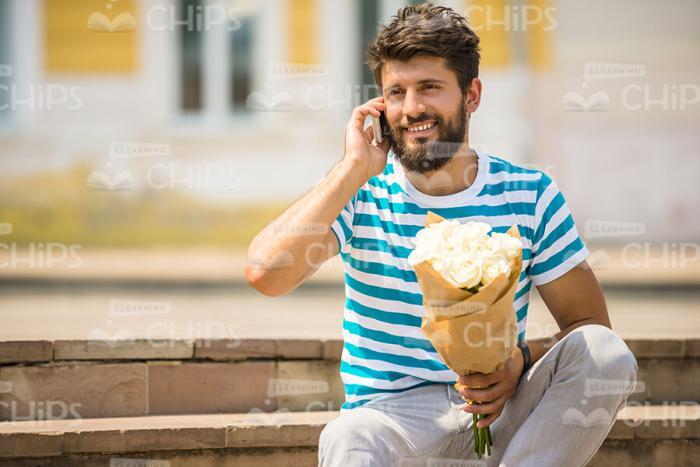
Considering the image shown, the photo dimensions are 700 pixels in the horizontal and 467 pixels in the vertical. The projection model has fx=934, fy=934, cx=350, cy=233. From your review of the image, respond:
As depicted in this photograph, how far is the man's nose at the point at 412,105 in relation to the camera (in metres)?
2.85

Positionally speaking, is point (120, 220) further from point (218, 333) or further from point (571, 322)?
point (571, 322)

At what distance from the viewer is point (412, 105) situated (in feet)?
9.33

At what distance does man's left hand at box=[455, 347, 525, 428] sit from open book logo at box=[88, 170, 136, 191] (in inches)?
299

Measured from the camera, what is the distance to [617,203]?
982 cm

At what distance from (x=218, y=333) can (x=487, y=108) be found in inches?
233

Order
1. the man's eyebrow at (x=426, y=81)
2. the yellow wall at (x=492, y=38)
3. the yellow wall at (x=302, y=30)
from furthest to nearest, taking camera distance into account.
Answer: the yellow wall at (x=302, y=30) → the yellow wall at (x=492, y=38) → the man's eyebrow at (x=426, y=81)

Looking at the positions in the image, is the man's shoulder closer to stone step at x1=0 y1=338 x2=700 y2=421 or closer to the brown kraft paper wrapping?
the brown kraft paper wrapping

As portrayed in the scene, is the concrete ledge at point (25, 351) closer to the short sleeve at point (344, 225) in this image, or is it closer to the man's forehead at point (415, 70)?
the short sleeve at point (344, 225)

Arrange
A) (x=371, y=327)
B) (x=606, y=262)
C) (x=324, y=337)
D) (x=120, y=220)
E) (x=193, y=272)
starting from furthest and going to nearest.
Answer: (x=120, y=220) → (x=606, y=262) → (x=193, y=272) → (x=324, y=337) → (x=371, y=327)

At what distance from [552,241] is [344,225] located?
0.62 meters

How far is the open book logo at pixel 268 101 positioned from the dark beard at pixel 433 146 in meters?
6.47

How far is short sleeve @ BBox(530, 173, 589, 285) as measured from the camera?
9.09 feet

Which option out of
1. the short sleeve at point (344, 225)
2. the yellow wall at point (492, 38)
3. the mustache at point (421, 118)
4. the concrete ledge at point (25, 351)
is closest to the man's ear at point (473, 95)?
the mustache at point (421, 118)

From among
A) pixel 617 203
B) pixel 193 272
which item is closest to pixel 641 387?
pixel 193 272
